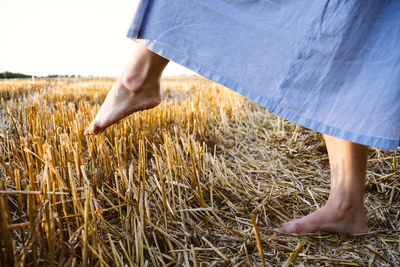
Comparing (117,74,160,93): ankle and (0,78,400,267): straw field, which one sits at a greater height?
(117,74,160,93): ankle

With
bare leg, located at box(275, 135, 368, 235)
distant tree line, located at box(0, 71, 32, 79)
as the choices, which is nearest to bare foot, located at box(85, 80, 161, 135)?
bare leg, located at box(275, 135, 368, 235)

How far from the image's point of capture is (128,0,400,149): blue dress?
0.69 m

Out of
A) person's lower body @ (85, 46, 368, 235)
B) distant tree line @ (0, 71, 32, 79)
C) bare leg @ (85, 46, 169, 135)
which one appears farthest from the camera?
distant tree line @ (0, 71, 32, 79)

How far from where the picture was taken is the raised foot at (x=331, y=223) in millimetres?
897

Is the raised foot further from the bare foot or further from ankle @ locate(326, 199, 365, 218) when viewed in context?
the bare foot

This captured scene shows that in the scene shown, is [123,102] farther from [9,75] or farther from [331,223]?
[9,75]

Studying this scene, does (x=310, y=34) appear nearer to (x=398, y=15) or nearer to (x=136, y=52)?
(x=398, y=15)

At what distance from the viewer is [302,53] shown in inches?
28.8

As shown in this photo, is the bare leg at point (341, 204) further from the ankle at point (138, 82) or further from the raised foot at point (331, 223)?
the ankle at point (138, 82)

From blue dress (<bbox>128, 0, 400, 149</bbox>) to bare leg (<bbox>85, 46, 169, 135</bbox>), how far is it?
21cm

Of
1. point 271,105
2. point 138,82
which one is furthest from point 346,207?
point 138,82

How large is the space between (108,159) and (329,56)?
83cm

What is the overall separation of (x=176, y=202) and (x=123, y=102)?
47 cm

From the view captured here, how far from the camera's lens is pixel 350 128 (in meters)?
0.72
